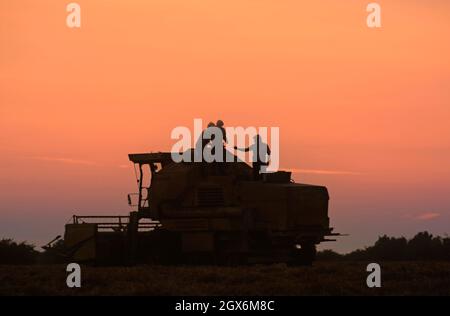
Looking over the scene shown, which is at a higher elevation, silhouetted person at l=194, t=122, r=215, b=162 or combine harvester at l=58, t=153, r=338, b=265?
silhouetted person at l=194, t=122, r=215, b=162

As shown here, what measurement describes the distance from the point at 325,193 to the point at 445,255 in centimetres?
1081

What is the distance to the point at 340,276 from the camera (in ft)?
86.5

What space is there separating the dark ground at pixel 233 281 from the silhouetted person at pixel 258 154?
6.37m

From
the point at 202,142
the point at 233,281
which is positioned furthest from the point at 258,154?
the point at 233,281

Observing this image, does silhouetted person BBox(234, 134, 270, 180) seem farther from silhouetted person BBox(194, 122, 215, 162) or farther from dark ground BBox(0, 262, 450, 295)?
dark ground BBox(0, 262, 450, 295)

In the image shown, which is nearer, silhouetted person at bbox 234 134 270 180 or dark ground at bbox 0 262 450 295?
dark ground at bbox 0 262 450 295

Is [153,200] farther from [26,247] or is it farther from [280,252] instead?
[26,247]

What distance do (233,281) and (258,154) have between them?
10.7 meters

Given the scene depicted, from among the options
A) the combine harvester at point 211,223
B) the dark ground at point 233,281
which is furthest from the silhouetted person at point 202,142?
the dark ground at point 233,281

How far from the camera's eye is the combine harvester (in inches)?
1319

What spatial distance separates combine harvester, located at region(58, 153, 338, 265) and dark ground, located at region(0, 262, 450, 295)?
4.40 meters

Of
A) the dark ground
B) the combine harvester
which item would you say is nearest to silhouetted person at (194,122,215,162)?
the combine harvester

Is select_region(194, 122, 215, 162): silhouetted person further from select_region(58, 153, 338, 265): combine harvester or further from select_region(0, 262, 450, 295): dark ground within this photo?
select_region(0, 262, 450, 295): dark ground
